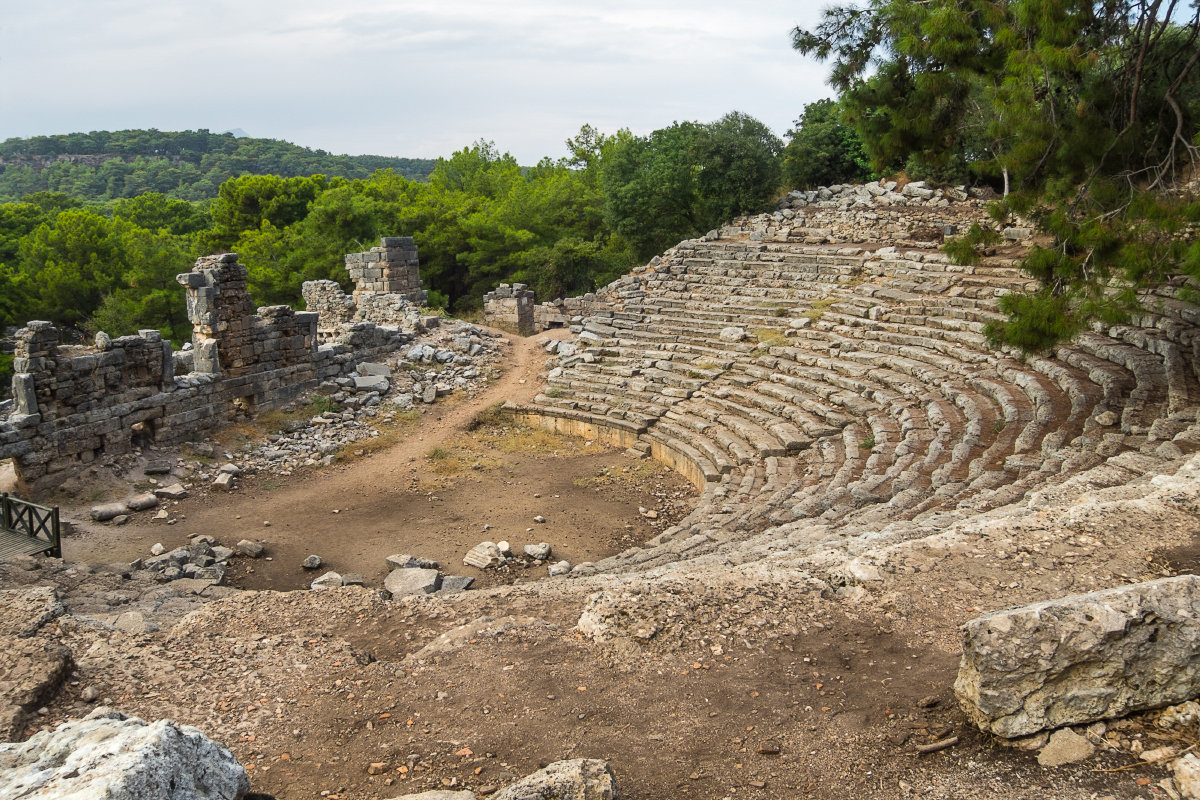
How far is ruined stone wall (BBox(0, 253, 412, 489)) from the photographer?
1208 cm

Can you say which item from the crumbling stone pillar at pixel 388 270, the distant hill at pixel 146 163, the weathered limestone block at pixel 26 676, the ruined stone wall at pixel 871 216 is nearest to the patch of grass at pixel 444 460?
the crumbling stone pillar at pixel 388 270

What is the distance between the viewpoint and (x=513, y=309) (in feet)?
76.4

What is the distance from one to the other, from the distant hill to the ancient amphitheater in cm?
5522

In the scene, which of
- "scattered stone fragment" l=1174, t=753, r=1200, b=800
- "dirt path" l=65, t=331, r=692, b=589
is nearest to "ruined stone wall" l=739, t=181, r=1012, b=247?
"dirt path" l=65, t=331, r=692, b=589

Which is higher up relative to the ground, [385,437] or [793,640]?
[793,640]

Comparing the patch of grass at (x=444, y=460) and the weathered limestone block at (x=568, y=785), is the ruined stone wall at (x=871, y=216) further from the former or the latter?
the weathered limestone block at (x=568, y=785)

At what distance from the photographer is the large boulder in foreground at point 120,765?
2801mm

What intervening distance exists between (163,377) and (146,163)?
66421 mm

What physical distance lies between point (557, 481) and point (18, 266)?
24557 mm

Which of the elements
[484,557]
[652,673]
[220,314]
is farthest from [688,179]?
[652,673]

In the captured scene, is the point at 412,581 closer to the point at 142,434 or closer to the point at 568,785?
the point at 568,785

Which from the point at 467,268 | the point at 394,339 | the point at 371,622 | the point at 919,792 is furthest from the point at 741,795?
the point at 467,268

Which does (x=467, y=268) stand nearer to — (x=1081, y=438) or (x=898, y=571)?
(x=1081, y=438)

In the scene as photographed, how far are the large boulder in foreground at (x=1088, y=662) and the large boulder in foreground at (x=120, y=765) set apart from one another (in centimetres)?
308
